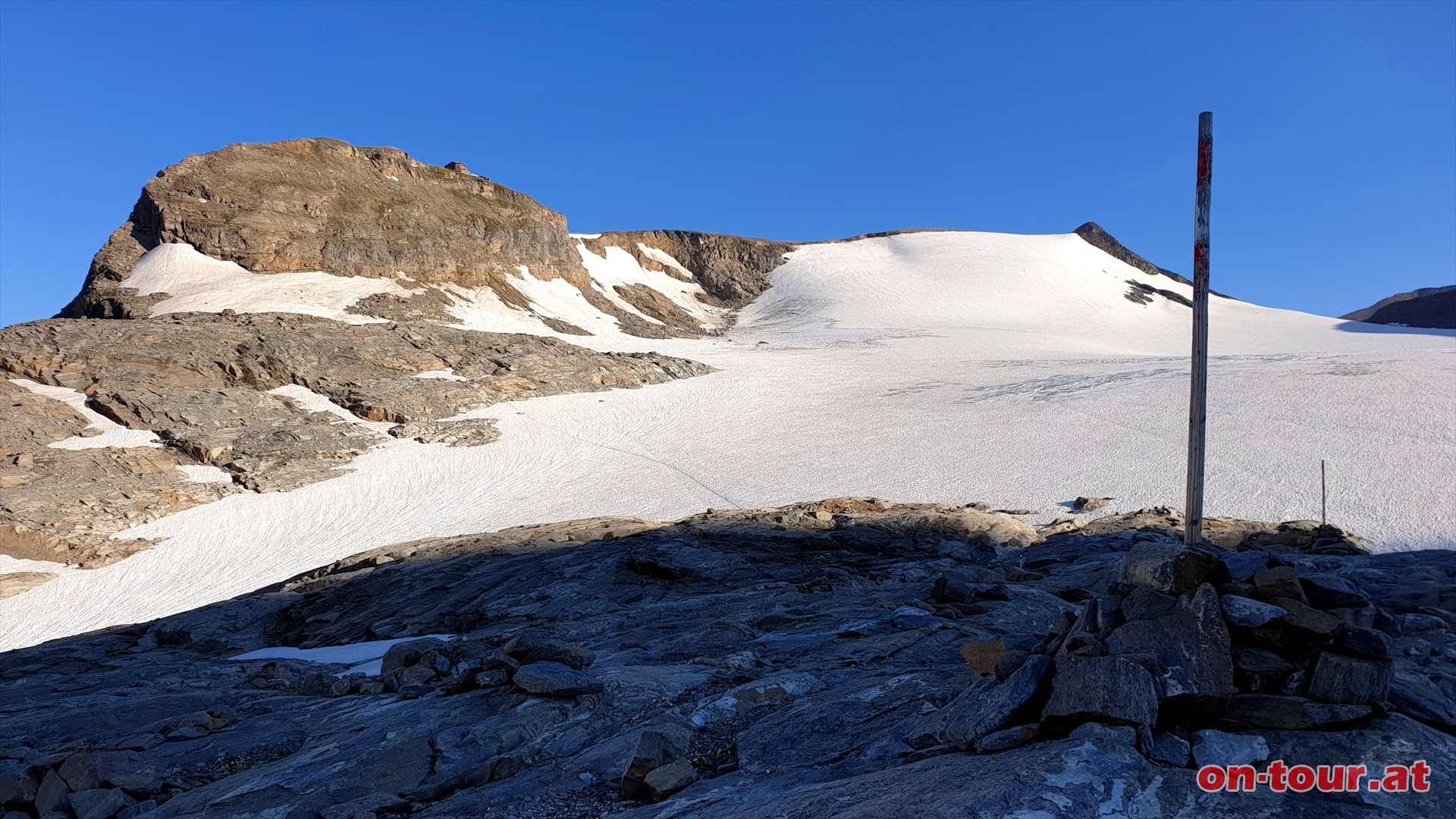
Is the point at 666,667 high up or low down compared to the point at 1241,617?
down

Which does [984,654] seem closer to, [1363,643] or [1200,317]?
[1363,643]

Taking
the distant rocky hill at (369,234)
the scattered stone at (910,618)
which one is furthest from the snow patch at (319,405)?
the scattered stone at (910,618)

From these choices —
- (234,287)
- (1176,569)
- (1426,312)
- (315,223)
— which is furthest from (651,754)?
(1426,312)

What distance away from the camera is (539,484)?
2630 cm

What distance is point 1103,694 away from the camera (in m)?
4.05

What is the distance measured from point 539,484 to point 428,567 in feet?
35.4

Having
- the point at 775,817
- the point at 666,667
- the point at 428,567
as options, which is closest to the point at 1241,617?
the point at 775,817

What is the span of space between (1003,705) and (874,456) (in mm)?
21216

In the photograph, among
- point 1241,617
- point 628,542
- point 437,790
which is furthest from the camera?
point 628,542

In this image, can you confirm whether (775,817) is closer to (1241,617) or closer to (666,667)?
(1241,617)

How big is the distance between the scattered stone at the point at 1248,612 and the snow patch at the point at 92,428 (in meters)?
31.4

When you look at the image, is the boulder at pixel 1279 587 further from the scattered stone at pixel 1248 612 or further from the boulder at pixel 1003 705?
the boulder at pixel 1003 705

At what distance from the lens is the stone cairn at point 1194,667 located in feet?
12.9

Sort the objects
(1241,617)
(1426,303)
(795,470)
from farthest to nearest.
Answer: (1426,303) → (795,470) → (1241,617)
